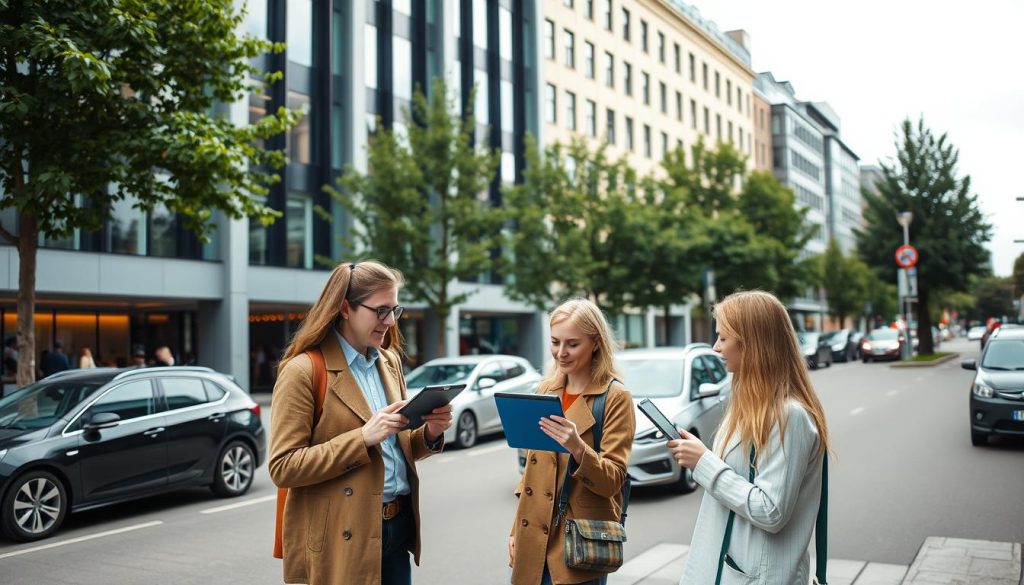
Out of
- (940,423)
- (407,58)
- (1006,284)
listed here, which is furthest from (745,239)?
(1006,284)

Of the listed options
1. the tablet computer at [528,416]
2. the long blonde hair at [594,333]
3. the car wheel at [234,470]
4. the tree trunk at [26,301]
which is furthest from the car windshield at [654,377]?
the tree trunk at [26,301]

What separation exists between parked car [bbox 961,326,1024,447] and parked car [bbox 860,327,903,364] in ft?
97.5

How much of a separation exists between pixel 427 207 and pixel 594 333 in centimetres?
2172

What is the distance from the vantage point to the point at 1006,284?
5027 inches

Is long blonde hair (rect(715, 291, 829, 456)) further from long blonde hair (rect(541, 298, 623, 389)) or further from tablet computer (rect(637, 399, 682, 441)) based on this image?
long blonde hair (rect(541, 298, 623, 389))

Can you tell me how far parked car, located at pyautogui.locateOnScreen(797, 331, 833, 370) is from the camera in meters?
36.1

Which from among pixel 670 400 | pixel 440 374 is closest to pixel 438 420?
pixel 670 400

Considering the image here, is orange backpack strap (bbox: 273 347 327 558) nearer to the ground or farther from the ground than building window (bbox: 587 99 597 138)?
nearer to the ground

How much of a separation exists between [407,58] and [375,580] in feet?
105

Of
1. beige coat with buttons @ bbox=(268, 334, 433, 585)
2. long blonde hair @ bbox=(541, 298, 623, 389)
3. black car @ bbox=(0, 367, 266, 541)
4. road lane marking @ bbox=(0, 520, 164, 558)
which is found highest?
long blonde hair @ bbox=(541, 298, 623, 389)

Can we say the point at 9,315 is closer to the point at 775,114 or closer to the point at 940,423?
the point at 940,423

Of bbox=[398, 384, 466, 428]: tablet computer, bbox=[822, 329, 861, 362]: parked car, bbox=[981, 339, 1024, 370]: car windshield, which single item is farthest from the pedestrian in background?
bbox=[822, 329, 861, 362]: parked car

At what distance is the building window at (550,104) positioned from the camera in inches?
1668

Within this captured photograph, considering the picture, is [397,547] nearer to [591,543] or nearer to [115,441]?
[591,543]
